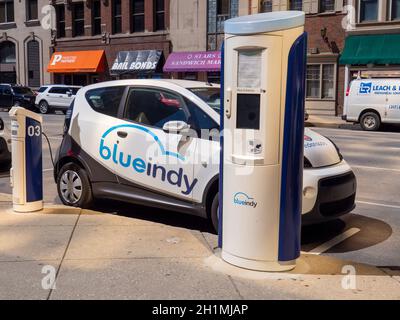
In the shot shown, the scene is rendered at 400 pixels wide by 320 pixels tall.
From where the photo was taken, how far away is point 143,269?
469 centimetres

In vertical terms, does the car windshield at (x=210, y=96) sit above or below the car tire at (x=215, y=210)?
above

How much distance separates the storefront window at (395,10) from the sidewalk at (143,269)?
21113mm

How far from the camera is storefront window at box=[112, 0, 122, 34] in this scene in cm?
3253

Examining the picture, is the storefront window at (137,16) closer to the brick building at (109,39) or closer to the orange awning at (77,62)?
the brick building at (109,39)

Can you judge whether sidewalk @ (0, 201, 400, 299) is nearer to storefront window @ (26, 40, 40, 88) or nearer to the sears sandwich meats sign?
the sears sandwich meats sign

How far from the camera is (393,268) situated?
16.2 feet

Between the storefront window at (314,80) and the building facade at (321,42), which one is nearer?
the building facade at (321,42)

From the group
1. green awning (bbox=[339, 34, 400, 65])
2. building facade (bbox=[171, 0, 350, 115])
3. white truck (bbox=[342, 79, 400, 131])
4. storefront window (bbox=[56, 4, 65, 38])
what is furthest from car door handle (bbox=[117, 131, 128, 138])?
storefront window (bbox=[56, 4, 65, 38])

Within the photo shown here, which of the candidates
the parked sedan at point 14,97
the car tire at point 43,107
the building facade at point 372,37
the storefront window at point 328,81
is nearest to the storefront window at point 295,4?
the building facade at point 372,37

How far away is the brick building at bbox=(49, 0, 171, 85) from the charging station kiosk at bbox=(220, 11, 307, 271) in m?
26.4

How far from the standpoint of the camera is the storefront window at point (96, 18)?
33438mm

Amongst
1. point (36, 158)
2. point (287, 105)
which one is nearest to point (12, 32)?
point (36, 158)

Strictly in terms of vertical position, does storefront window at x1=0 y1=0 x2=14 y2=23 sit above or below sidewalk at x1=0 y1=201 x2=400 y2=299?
above
